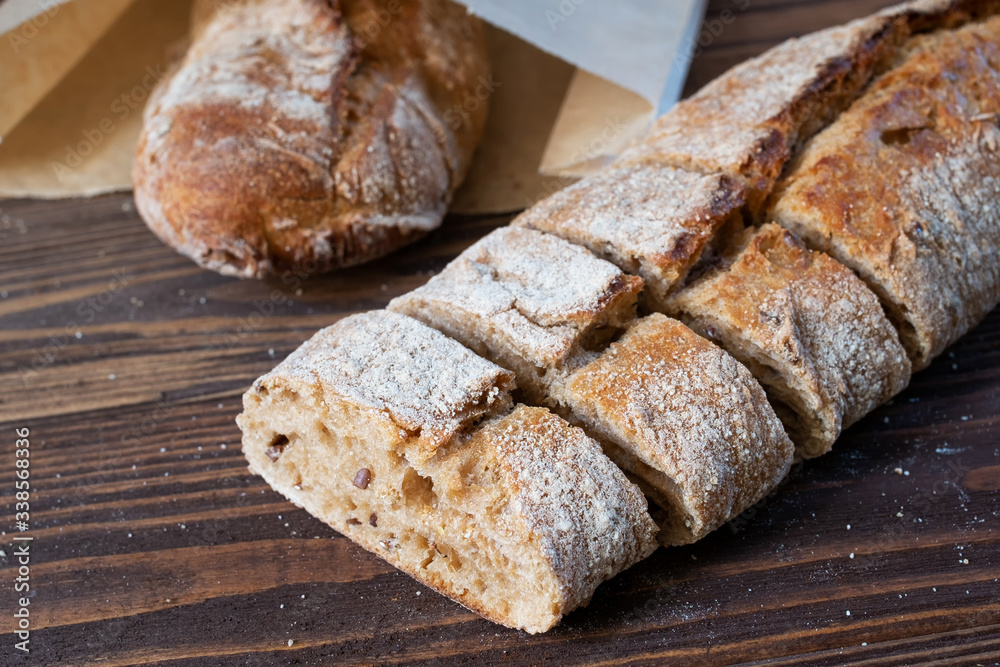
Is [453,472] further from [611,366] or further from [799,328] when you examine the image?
[799,328]

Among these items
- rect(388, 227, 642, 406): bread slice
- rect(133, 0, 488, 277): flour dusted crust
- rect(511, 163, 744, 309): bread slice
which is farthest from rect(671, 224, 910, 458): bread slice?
rect(133, 0, 488, 277): flour dusted crust

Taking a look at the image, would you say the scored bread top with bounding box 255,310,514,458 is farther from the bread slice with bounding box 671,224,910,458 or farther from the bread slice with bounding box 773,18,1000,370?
the bread slice with bounding box 773,18,1000,370

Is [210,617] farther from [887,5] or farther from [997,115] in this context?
[887,5]

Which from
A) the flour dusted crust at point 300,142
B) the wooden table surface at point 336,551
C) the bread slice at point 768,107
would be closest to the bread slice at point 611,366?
the wooden table surface at point 336,551

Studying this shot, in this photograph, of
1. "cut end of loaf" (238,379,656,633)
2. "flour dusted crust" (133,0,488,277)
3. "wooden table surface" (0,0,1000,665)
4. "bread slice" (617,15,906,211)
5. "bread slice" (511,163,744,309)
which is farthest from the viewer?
"flour dusted crust" (133,0,488,277)

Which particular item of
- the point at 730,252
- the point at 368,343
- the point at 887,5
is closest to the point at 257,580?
the point at 368,343

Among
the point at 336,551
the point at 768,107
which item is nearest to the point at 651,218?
the point at 768,107

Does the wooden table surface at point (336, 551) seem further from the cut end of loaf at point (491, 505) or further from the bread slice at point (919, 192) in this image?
the bread slice at point (919, 192)
